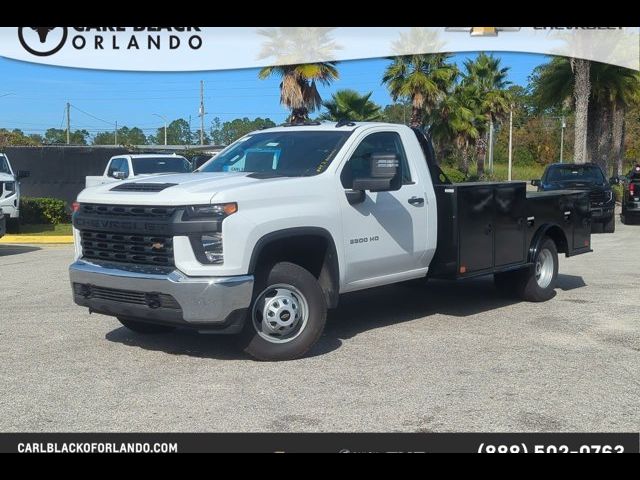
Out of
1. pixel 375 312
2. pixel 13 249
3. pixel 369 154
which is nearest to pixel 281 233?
pixel 369 154

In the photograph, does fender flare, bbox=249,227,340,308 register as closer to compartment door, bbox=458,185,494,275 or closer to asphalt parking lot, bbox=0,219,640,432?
asphalt parking lot, bbox=0,219,640,432

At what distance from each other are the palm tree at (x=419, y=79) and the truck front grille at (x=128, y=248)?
28.3m

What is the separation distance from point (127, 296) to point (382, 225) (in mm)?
2426

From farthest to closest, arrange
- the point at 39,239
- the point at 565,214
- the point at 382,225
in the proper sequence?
1. the point at 39,239
2. the point at 565,214
3. the point at 382,225

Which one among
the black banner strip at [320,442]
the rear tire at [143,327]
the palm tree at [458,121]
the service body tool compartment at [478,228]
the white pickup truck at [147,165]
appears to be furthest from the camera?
the palm tree at [458,121]

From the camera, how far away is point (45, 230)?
19.6 meters

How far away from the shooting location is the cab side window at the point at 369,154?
23.6ft

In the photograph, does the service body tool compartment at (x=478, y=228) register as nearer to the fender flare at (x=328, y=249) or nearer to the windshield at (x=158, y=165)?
the fender flare at (x=328, y=249)

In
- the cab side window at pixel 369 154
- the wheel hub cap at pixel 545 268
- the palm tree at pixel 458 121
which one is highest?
the palm tree at pixel 458 121

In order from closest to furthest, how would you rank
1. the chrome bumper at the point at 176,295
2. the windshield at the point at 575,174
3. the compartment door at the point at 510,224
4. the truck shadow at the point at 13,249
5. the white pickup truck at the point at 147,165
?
the chrome bumper at the point at 176,295, the compartment door at the point at 510,224, the truck shadow at the point at 13,249, the white pickup truck at the point at 147,165, the windshield at the point at 575,174

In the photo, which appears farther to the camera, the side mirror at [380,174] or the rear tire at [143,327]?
the rear tire at [143,327]

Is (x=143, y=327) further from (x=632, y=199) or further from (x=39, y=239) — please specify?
(x=632, y=199)

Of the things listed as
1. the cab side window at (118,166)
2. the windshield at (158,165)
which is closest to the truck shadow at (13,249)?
the cab side window at (118,166)

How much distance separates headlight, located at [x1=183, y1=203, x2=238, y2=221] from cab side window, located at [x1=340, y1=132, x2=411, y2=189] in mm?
1359
